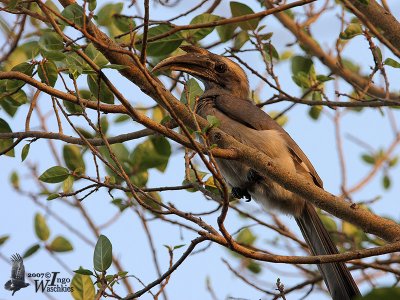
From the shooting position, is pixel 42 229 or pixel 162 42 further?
pixel 42 229

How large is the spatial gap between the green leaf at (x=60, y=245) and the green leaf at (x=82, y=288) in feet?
4.59

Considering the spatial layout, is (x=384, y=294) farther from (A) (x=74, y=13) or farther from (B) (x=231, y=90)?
(B) (x=231, y=90)

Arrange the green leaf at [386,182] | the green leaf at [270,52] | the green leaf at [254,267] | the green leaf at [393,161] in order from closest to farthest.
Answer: the green leaf at [270,52] < the green leaf at [254,267] < the green leaf at [386,182] < the green leaf at [393,161]

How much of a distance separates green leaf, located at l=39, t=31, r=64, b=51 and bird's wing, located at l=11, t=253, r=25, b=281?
66.5 inches

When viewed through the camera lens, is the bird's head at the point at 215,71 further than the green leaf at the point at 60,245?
Yes

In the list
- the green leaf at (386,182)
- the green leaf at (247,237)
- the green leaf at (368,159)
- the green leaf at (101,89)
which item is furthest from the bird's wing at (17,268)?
the green leaf at (368,159)

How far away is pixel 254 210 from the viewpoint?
238 inches

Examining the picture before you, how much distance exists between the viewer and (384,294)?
1078mm

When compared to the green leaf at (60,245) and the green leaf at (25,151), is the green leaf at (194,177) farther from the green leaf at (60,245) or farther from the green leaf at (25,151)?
the green leaf at (60,245)

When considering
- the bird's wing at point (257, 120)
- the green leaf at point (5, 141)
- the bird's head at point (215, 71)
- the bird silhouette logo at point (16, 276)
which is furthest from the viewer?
the bird's head at point (215, 71)

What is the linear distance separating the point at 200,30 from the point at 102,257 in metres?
1.89

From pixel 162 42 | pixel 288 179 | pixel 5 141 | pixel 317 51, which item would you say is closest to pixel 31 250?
pixel 5 141

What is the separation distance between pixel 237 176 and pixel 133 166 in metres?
0.82

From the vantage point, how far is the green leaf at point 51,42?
395cm
